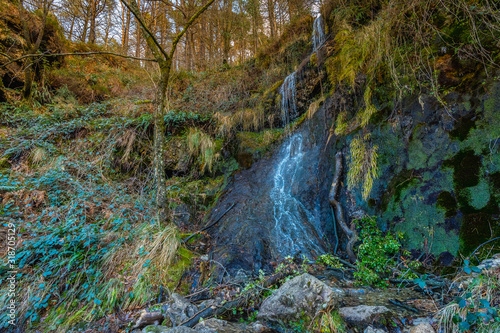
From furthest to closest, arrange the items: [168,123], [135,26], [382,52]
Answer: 1. [135,26]
2. [168,123]
3. [382,52]

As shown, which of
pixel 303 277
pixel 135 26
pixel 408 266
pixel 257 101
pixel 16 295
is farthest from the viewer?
pixel 135 26

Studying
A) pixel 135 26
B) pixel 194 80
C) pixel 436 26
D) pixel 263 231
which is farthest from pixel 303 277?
pixel 135 26

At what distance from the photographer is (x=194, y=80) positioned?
29.1 ft

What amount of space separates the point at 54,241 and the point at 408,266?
4755 mm

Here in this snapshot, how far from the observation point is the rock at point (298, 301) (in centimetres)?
196

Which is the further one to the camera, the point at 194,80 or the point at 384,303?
the point at 194,80

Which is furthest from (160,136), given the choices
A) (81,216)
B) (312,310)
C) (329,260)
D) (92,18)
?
(92,18)

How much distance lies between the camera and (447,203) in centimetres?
255

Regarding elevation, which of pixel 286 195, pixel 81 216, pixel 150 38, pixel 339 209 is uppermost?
pixel 150 38

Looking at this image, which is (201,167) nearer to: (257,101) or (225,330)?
(257,101)

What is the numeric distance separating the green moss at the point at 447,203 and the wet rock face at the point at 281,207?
1607 millimetres

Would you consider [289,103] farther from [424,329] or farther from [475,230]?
[424,329]

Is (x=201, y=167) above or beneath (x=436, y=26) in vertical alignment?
beneath

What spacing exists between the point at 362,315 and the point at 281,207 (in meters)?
2.39
